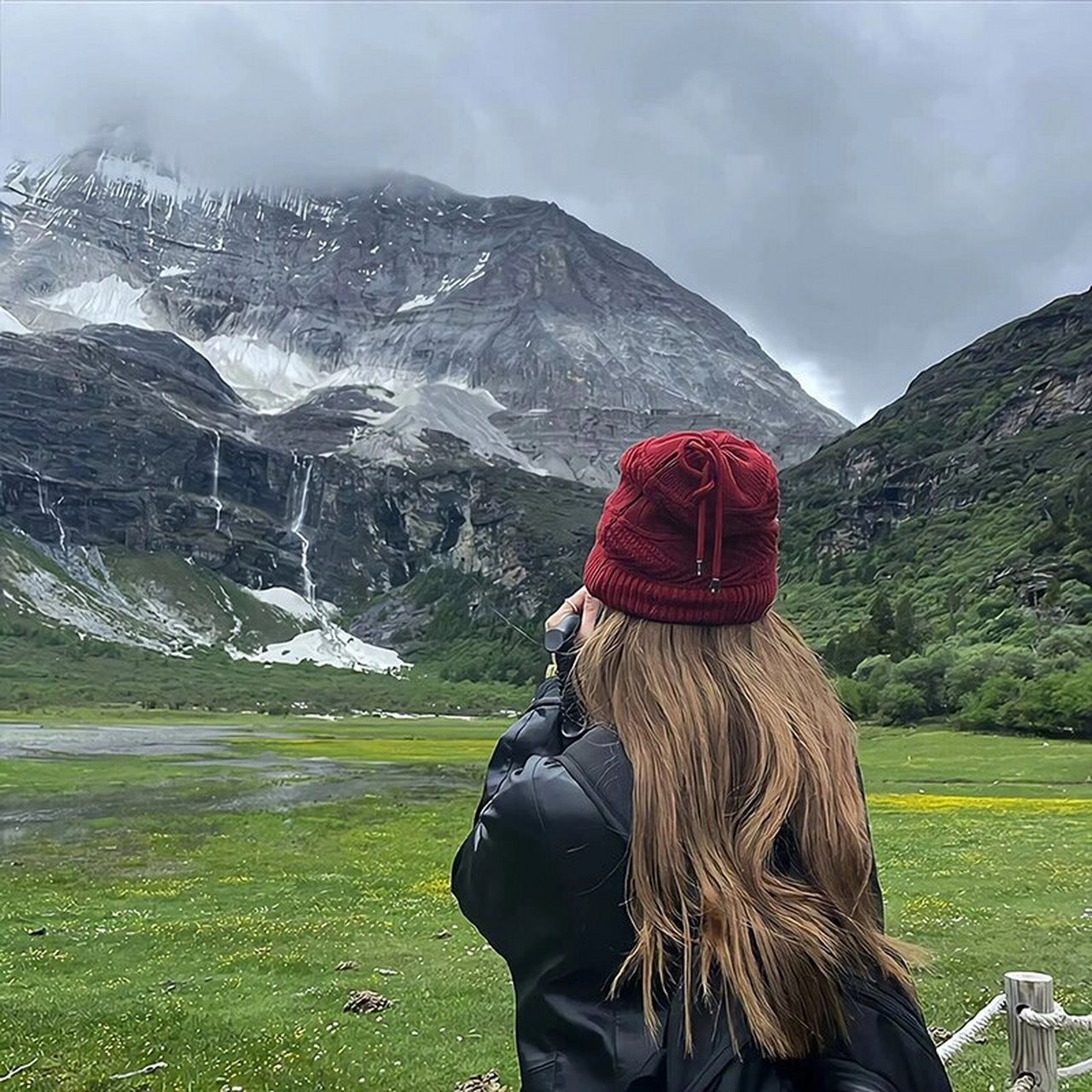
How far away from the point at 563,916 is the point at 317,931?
1777 cm

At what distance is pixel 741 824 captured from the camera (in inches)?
127

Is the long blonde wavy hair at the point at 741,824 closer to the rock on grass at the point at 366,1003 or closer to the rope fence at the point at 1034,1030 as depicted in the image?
the rope fence at the point at 1034,1030

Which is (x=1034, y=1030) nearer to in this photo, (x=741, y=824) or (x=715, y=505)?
(x=741, y=824)

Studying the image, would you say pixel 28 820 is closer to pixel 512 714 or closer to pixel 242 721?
pixel 242 721

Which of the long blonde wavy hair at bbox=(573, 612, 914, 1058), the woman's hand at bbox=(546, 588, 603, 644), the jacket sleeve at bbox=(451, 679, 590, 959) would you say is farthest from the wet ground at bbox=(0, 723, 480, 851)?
the long blonde wavy hair at bbox=(573, 612, 914, 1058)

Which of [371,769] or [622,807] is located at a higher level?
[622,807]

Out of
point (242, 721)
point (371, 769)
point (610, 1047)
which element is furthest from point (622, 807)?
point (242, 721)

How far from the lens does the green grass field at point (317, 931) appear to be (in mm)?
11922

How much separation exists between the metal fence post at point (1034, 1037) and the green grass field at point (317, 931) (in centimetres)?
67

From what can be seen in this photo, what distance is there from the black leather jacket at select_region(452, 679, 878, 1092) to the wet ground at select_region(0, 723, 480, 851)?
34099mm

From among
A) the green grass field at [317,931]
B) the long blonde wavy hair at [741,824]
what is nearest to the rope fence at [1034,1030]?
the green grass field at [317,931]

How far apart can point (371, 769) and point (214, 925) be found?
150ft

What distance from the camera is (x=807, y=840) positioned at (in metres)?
3.26

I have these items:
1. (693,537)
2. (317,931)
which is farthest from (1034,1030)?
(317,931)
